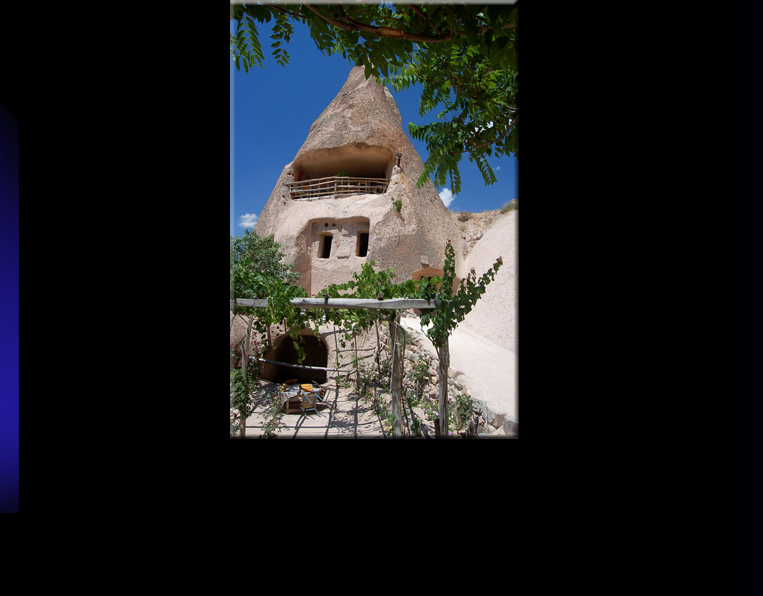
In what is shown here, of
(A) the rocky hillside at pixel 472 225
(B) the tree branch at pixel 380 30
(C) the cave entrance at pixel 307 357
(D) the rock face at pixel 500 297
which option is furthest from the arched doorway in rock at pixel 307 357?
(B) the tree branch at pixel 380 30

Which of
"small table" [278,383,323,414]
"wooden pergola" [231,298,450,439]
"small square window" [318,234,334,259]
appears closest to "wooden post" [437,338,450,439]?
"wooden pergola" [231,298,450,439]

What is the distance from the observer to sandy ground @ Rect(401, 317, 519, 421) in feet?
18.1

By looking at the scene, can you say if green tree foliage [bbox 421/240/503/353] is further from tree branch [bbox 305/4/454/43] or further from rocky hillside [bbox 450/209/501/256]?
rocky hillside [bbox 450/209/501/256]

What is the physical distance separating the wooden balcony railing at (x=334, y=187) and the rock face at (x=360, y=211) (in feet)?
0.99

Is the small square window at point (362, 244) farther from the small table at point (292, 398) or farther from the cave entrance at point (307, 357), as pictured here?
the small table at point (292, 398)

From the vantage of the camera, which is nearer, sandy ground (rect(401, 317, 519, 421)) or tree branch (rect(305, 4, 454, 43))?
tree branch (rect(305, 4, 454, 43))

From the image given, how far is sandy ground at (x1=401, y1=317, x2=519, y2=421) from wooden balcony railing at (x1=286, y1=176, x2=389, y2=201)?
22.3 feet
